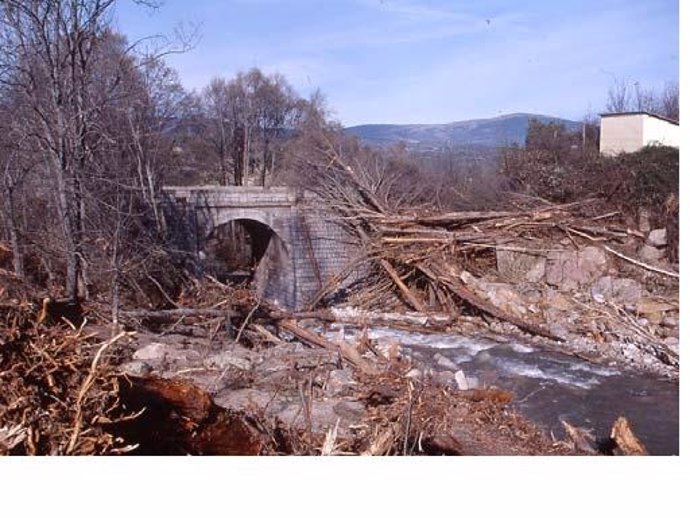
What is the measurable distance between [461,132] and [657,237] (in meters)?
1.29

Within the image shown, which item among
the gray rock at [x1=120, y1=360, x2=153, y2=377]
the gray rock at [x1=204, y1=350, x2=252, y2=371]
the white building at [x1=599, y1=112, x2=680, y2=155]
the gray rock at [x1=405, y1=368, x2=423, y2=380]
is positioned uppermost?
the white building at [x1=599, y1=112, x2=680, y2=155]

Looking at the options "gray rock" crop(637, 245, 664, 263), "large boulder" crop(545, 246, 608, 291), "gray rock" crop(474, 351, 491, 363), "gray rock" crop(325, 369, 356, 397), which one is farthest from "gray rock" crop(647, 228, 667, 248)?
"gray rock" crop(325, 369, 356, 397)

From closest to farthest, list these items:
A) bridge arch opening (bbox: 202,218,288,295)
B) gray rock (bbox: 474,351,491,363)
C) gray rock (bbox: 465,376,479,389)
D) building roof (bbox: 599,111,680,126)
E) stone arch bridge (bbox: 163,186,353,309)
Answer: building roof (bbox: 599,111,680,126) < gray rock (bbox: 465,376,479,389) < gray rock (bbox: 474,351,491,363) < stone arch bridge (bbox: 163,186,353,309) < bridge arch opening (bbox: 202,218,288,295)

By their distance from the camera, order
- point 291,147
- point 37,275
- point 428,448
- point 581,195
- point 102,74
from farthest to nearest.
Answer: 1. point 581,195
2. point 291,147
3. point 102,74
4. point 37,275
5. point 428,448

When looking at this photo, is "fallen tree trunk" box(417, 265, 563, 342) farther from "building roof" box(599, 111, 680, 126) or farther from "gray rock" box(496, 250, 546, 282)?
"building roof" box(599, 111, 680, 126)

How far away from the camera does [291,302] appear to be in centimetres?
551

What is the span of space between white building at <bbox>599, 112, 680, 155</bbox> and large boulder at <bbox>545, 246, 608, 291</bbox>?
106cm

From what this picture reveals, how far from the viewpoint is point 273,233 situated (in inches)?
237

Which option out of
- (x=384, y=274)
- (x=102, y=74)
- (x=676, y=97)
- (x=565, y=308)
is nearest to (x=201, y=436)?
(x=102, y=74)

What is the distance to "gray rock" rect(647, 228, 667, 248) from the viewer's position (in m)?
3.59

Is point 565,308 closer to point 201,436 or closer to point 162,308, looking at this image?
point 162,308

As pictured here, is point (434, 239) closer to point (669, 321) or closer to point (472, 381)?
point (472, 381)

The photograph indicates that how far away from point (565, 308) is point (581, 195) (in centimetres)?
75

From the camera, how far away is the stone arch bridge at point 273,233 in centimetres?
513
